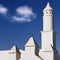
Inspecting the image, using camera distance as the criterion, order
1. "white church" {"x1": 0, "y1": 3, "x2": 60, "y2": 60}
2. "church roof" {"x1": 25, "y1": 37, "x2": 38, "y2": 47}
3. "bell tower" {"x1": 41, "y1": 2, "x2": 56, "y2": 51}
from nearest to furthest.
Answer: "white church" {"x1": 0, "y1": 3, "x2": 60, "y2": 60} < "church roof" {"x1": 25, "y1": 37, "x2": 38, "y2": 47} < "bell tower" {"x1": 41, "y1": 2, "x2": 56, "y2": 51}

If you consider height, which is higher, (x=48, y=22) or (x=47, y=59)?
(x=48, y=22)

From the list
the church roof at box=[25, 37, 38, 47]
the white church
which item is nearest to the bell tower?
the white church

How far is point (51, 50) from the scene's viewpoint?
6444 centimetres

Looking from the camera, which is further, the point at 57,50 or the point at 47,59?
the point at 57,50

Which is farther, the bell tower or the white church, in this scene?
the bell tower

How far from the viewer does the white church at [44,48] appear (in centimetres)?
6506

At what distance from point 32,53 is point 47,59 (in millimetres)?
3448

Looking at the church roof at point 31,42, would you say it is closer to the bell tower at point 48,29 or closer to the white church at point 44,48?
the white church at point 44,48

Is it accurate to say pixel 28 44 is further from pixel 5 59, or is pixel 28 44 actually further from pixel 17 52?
pixel 5 59

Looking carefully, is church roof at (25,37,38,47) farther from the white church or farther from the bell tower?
the bell tower

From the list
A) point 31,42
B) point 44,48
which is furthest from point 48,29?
point 31,42

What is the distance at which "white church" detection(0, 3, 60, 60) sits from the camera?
2562 inches

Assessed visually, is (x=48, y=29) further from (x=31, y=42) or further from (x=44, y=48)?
(x=31, y=42)

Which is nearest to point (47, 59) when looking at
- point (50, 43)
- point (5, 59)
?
point (50, 43)
